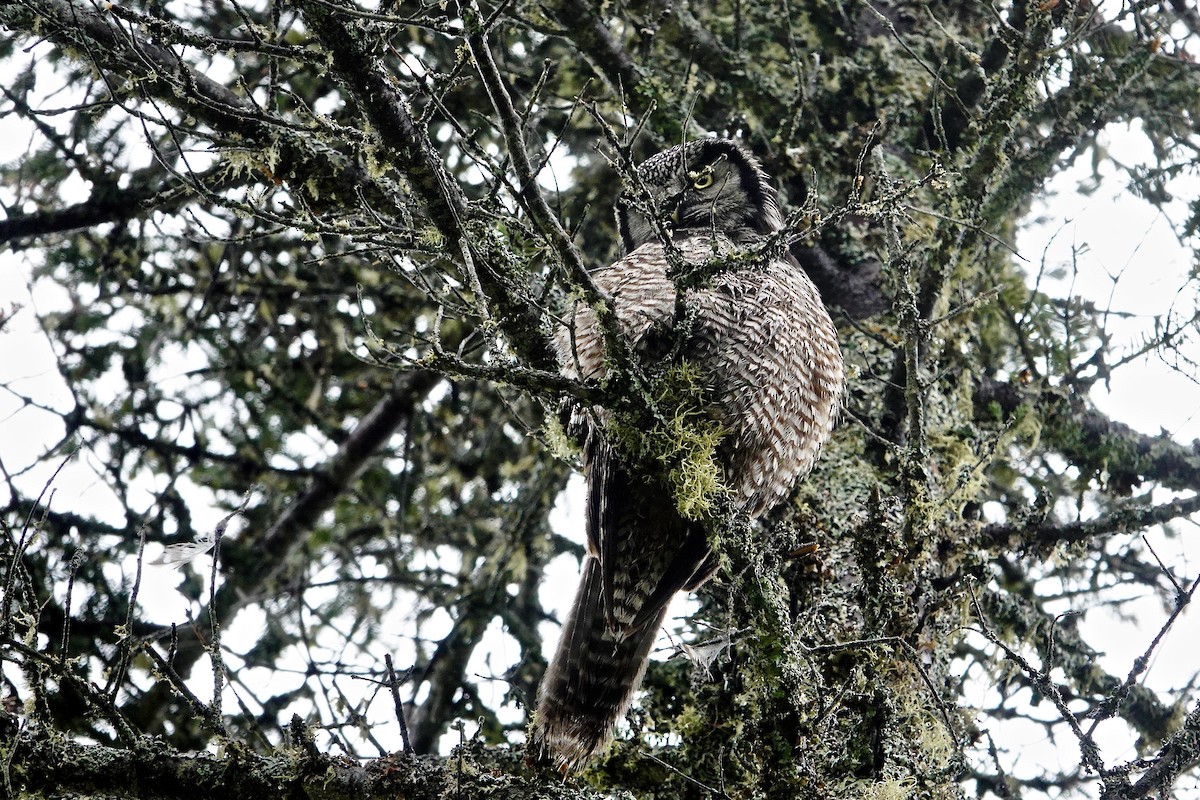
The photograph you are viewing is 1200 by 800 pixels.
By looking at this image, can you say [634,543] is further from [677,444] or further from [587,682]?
[677,444]

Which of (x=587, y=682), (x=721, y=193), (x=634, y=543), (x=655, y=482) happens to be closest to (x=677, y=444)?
(x=655, y=482)

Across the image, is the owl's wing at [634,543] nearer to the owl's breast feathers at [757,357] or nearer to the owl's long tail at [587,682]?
the owl's long tail at [587,682]

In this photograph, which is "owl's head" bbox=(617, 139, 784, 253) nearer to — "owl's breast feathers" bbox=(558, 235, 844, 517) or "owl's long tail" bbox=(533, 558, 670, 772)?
"owl's breast feathers" bbox=(558, 235, 844, 517)

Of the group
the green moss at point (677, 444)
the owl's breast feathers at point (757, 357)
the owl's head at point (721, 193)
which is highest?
the owl's head at point (721, 193)

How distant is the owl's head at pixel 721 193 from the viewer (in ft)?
13.3

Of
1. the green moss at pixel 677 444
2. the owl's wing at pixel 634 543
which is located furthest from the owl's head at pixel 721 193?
the green moss at pixel 677 444

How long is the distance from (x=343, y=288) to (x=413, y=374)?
22.2 inches

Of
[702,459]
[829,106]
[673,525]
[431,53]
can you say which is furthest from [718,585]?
[431,53]

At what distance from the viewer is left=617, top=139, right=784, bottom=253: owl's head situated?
4051 mm

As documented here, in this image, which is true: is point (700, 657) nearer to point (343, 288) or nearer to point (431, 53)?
point (343, 288)

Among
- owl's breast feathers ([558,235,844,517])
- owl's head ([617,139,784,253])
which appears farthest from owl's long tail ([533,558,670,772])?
owl's head ([617,139,784,253])

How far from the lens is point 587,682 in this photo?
327 centimetres

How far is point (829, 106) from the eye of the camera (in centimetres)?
478

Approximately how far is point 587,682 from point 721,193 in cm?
195
